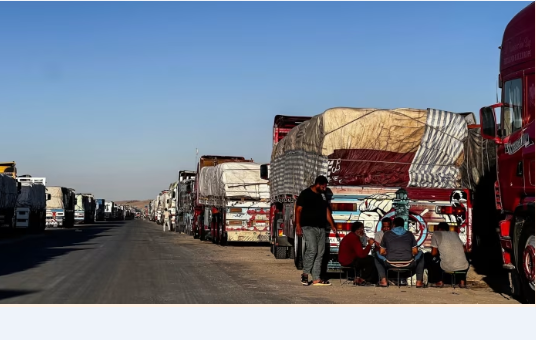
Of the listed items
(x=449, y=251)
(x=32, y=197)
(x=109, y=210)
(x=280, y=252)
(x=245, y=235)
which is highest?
(x=109, y=210)

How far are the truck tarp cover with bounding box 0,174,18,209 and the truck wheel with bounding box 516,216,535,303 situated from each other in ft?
105

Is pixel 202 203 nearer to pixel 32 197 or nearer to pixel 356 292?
pixel 32 197

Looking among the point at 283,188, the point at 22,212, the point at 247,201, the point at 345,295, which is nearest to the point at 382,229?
the point at 345,295

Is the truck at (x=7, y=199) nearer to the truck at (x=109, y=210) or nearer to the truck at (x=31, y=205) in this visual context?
the truck at (x=31, y=205)

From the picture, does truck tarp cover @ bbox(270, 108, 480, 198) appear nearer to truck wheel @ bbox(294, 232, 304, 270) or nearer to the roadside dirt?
the roadside dirt

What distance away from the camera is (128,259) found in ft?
65.7

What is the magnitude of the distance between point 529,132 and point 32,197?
42.6 meters

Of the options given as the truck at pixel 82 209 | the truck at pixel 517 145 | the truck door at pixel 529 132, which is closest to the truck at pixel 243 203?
the truck at pixel 517 145

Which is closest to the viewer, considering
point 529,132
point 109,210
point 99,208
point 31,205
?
point 529,132

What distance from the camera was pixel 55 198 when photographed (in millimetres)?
60281

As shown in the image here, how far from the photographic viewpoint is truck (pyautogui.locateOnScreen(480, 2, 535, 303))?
33.1 ft

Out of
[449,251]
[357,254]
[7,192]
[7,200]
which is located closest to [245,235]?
[357,254]
